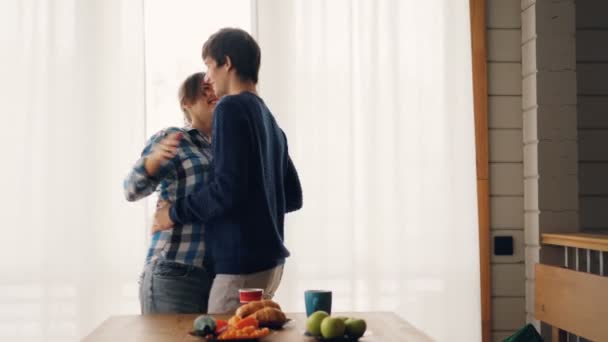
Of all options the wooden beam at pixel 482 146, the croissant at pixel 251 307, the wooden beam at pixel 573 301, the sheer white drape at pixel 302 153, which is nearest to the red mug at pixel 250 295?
the croissant at pixel 251 307

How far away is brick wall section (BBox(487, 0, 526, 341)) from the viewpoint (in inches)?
129

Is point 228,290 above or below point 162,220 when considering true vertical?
below

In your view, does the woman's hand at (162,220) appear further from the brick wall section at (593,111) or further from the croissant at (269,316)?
the brick wall section at (593,111)

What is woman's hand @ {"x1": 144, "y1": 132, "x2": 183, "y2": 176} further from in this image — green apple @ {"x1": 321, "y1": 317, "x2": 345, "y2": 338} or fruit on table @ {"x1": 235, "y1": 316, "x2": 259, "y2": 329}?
green apple @ {"x1": 321, "y1": 317, "x2": 345, "y2": 338}

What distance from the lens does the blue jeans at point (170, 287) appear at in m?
2.00

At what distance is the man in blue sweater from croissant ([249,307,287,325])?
238 millimetres

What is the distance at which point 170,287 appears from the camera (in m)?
2.00

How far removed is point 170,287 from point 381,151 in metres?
1.49

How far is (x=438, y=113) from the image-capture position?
3.26 m

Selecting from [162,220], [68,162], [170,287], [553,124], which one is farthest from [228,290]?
[553,124]

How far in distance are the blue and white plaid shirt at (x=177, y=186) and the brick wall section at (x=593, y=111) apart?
6.47 ft

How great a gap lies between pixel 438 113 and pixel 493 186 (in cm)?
44

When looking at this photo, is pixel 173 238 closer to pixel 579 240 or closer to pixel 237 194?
pixel 237 194

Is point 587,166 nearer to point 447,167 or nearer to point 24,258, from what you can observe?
point 447,167
